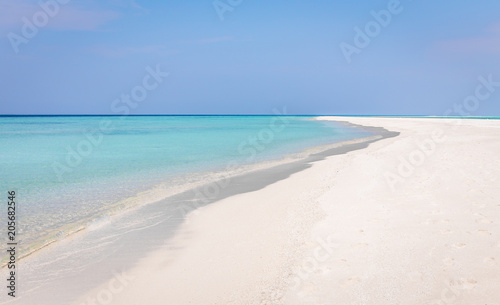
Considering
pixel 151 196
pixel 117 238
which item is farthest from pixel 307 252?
pixel 151 196

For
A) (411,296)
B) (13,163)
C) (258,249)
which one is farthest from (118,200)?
(13,163)

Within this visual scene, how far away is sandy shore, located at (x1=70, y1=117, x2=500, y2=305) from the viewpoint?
3.79m

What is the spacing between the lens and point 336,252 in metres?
4.75

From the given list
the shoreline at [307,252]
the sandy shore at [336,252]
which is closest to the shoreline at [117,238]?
the shoreline at [307,252]

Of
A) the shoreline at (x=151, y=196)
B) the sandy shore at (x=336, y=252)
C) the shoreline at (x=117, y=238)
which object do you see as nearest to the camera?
the sandy shore at (x=336, y=252)

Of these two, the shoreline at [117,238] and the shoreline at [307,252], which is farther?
the shoreline at [117,238]

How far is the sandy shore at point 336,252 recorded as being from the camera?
3.79 m

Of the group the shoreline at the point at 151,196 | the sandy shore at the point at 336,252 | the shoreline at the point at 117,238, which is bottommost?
the sandy shore at the point at 336,252

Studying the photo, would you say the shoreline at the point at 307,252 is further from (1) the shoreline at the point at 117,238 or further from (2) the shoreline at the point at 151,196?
(2) the shoreline at the point at 151,196

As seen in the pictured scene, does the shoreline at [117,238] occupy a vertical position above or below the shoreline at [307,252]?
above

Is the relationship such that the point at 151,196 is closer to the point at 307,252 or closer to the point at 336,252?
the point at 307,252

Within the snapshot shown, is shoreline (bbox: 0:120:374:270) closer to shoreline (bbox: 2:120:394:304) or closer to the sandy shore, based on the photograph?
shoreline (bbox: 2:120:394:304)

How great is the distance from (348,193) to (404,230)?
2.86 meters

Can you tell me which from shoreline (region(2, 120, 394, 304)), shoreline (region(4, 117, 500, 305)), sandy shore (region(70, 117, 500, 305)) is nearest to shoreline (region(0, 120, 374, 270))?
shoreline (region(2, 120, 394, 304))
